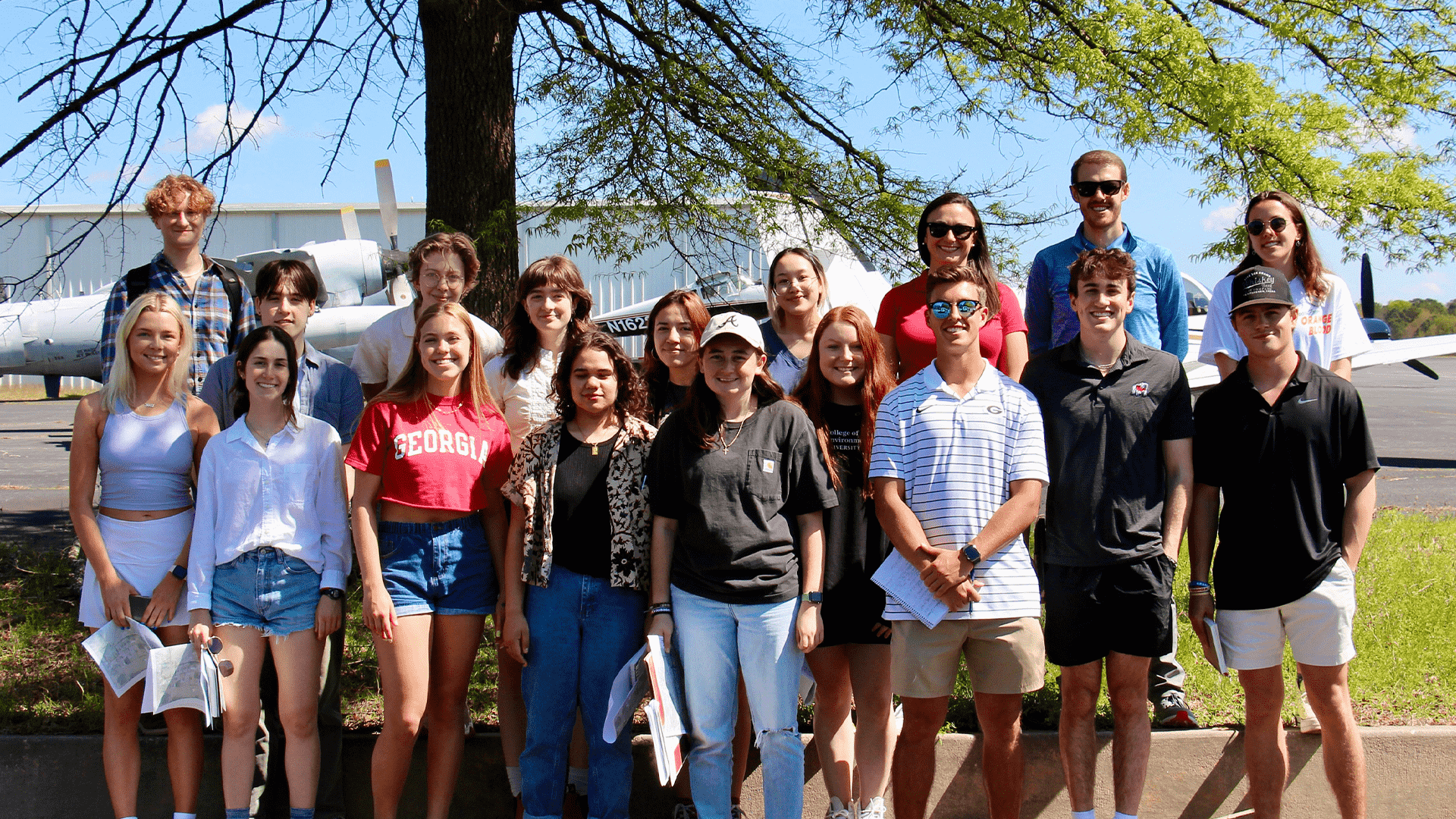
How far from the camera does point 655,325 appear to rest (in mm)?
4098

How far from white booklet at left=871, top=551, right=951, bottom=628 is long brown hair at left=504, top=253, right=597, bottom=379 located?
159cm

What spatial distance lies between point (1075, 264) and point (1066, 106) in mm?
2985

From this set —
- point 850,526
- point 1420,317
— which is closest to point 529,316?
point 850,526

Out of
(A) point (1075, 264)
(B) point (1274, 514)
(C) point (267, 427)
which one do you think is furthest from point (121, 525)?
(B) point (1274, 514)

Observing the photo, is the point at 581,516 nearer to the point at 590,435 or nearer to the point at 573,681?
the point at 590,435

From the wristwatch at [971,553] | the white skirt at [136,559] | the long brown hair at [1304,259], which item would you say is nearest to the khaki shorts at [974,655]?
the wristwatch at [971,553]

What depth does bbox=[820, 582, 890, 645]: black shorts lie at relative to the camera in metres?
3.46

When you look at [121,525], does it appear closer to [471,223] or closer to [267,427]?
[267,427]

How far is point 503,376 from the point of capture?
4.05 meters

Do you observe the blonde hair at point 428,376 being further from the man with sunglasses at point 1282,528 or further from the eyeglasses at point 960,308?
the man with sunglasses at point 1282,528

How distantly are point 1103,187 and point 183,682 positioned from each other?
3.96m

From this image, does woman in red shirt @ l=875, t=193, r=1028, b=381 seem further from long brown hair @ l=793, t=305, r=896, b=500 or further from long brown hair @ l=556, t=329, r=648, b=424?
long brown hair @ l=556, t=329, r=648, b=424

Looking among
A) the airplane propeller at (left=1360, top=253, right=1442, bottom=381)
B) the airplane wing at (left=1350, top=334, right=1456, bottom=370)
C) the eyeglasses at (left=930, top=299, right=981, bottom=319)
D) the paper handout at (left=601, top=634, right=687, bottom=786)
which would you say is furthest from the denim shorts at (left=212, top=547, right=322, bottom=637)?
the airplane propeller at (left=1360, top=253, right=1442, bottom=381)

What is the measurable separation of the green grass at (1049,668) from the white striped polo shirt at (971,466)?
4.20 feet
